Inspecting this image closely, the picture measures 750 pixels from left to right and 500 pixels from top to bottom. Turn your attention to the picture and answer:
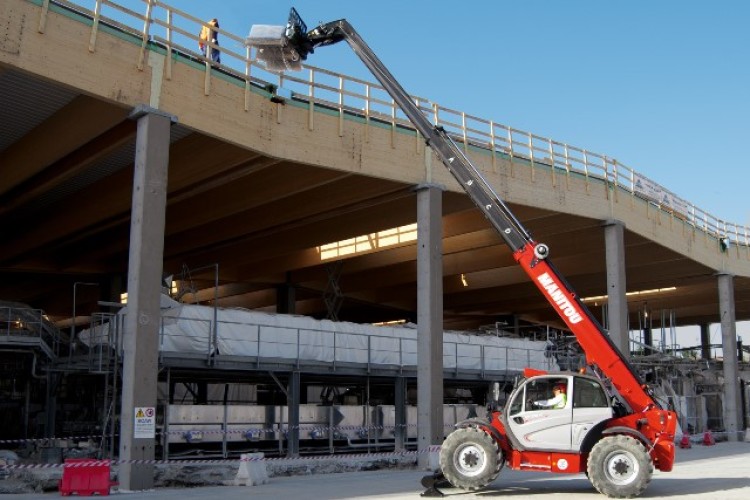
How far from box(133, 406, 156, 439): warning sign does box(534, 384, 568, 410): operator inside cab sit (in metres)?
8.15

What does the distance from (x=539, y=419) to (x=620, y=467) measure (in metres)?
1.67

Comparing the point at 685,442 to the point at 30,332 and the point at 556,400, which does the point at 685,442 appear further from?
the point at 30,332

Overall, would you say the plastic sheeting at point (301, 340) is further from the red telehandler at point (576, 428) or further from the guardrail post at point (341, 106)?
the red telehandler at point (576, 428)

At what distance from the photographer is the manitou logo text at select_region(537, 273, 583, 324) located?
51.1ft

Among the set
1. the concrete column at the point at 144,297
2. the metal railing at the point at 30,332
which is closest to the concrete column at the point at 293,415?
the metal railing at the point at 30,332

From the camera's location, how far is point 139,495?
15.9 m

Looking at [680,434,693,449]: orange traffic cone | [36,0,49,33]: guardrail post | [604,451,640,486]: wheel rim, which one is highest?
[36,0,49,33]: guardrail post

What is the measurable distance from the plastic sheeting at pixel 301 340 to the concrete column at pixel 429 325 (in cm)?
436

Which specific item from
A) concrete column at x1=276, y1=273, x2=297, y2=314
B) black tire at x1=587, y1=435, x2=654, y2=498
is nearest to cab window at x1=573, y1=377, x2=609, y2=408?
black tire at x1=587, y1=435, x2=654, y2=498

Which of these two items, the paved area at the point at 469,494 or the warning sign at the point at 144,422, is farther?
the warning sign at the point at 144,422

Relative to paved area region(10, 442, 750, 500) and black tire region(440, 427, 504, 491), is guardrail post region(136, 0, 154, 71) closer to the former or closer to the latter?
paved area region(10, 442, 750, 500)

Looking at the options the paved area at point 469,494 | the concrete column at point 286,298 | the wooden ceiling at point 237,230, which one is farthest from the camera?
the concrete column at point 286,298

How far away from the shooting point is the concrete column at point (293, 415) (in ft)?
81.3

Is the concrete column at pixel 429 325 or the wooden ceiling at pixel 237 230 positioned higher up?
the wooden ceiling at pixel 237 230
